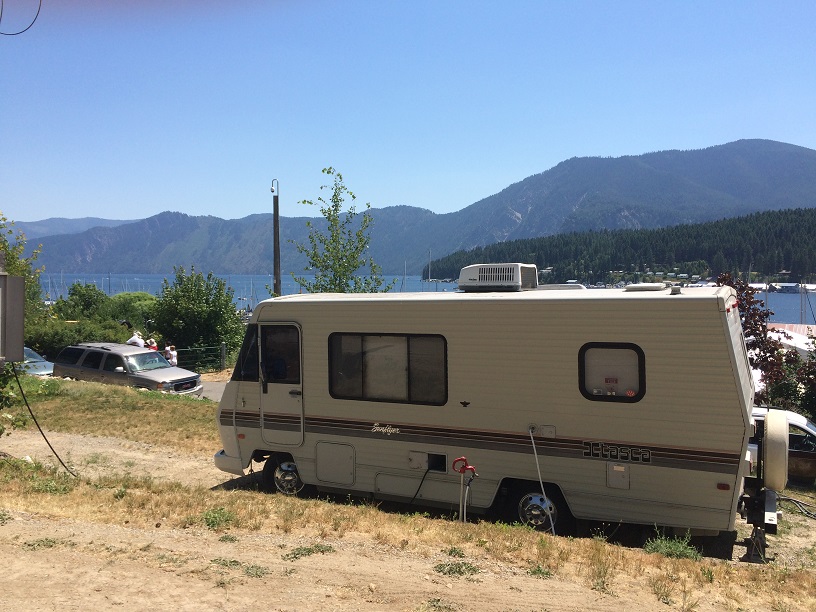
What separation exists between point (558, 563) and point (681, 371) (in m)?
2.45

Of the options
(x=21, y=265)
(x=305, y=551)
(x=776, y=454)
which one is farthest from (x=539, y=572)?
(x=21, y=265)

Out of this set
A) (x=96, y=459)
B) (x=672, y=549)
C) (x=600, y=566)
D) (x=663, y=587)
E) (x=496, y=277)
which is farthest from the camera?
(x=96, y=459)

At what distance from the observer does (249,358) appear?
30.6ft

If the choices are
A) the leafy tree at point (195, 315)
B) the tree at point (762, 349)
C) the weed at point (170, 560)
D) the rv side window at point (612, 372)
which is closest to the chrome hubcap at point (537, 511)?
the rv side window at point (612, 372)

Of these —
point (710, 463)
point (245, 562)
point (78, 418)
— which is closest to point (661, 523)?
point (710, 463)

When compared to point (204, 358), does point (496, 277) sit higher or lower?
higher

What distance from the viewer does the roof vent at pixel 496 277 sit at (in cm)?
866

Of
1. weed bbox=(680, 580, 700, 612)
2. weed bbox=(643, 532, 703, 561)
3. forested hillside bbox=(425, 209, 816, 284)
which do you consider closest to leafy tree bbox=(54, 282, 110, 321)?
weed bbox=(643, 532, 703, 561)

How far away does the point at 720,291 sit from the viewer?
708 cm

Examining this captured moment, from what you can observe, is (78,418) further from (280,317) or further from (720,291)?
(720,291)

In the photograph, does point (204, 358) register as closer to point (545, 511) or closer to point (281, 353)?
point (281, 353)

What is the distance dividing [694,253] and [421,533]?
119 meters

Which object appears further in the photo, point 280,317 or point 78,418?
point 78,418

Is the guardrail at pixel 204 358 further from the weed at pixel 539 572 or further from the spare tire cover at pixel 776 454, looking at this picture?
the weed at pixel 539 572
